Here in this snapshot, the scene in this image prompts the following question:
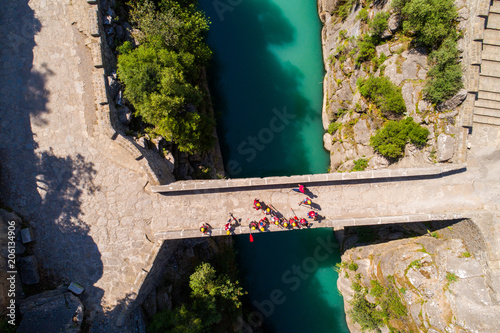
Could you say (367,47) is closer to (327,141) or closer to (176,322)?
(327,141)

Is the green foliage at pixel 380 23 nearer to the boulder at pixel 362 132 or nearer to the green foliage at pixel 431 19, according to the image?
the green foliage at pixel 431 19

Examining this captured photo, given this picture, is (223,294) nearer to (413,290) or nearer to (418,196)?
(413,290)

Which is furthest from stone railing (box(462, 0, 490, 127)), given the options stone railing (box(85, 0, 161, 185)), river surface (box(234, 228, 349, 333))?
stone railing (box(85, 0, 161, 185))

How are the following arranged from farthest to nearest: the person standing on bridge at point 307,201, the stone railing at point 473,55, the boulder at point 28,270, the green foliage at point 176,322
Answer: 1. the person standing on bridge at point 307,201
2. the green foliage at point 176,322
3. the boulder at point 28,270
4. the stone railing at point 473,55

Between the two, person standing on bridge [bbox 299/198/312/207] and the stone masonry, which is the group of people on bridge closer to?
person standing on bridge [bbox 299/198/312/207]

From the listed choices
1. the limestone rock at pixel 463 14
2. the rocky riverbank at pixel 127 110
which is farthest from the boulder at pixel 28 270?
the limestone rock at pixel 463 14

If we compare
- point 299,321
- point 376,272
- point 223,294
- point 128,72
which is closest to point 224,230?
point 223,294
